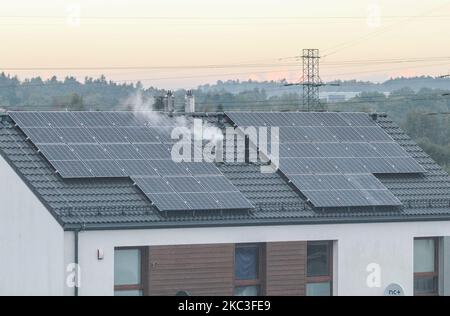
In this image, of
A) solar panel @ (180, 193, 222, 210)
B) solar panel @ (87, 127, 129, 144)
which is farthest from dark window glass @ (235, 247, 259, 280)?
solar panel @ (87, 127, 129, 144)

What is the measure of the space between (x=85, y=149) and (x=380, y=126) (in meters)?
14.1

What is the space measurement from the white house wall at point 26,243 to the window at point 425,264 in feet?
46.5

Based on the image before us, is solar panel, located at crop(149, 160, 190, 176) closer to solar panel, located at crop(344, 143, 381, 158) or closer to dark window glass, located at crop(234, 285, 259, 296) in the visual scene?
dark window glass, located at crop(234, 285, 259, 296)

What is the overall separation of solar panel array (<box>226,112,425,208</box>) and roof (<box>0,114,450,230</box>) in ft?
1.59

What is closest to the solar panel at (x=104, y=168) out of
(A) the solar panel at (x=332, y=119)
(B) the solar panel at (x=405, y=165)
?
(A) the solar panel at (x=332, y=119)

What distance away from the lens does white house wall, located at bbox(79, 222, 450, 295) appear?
129 ft

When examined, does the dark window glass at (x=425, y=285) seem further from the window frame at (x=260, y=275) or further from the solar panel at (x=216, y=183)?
the solar panel at (x=216, y=183)

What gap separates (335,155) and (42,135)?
11744 mm

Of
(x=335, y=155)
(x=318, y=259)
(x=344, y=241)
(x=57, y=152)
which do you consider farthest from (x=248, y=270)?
(x=57, y=152)

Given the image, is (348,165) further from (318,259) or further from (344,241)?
(318,259)

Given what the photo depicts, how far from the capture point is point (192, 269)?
134ft
